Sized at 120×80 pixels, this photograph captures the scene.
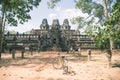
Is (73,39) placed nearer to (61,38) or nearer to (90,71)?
(61,38)

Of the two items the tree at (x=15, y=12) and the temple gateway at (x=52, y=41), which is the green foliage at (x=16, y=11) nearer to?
the tree at (x=15, y=12)

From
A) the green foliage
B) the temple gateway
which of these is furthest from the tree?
the temple gateway

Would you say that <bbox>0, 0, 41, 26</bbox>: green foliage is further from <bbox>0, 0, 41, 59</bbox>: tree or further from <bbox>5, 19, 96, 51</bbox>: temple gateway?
<bbox>5, 19, 96, 51</bbox>: temple gateway

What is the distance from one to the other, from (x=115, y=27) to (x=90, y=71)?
376 cm

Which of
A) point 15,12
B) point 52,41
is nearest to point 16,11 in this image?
point 15,12

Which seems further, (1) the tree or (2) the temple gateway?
(2) the temple gateway

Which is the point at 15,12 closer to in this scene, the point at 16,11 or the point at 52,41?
the point at 16,11

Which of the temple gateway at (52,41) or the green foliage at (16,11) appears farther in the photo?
the temple gateway at (52,41)

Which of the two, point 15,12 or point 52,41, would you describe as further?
point 52,41

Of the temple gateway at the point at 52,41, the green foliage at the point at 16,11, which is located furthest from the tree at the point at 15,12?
the temple gateway at the point at 52,41

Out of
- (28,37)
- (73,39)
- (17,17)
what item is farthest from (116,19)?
(28,37)

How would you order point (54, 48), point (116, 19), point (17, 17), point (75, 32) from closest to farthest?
point (116, 19)
point (17, 17)
point (54, 48)
point (75, 32)

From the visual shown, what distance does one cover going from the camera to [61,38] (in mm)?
45125

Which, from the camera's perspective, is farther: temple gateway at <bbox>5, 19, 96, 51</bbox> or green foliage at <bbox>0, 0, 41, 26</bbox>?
temple gateway at <bbox>5, 19, 96, 51</bbox>
